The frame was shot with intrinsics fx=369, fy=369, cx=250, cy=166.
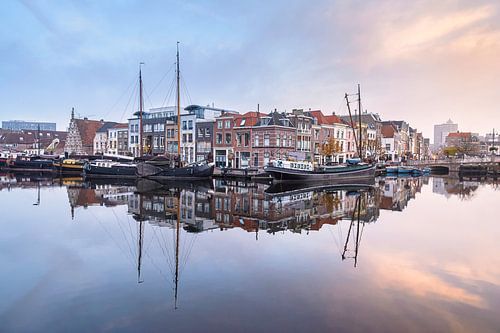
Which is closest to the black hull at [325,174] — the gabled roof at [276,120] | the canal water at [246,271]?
the gabled roof at [276,120]

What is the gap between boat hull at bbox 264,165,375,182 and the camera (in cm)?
4366

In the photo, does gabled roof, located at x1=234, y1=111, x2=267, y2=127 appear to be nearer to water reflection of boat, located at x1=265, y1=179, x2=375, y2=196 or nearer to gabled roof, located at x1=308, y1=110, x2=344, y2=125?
gabled roof, located at x1=308, y1=110, x2=344, y2=125

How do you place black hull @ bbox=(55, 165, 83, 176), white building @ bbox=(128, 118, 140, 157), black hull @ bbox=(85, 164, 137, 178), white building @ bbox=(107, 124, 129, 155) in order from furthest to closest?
white building @ bbox=(107, 124, 129, 155)
white building @ bbox=(128, 118, 140, 157)
black hull @ bbox=(55, 165, 83, 176)
black hull @ bbox=(85, 164, 137, 178)

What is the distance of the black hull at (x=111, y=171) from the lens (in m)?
49.8

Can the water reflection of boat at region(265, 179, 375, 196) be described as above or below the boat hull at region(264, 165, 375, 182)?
below

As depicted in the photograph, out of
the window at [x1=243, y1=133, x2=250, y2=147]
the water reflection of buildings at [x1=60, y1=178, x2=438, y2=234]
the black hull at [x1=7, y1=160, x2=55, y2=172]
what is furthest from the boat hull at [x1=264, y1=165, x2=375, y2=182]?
the black hull at [x1=7, y1=160, x2=55, y2=172]

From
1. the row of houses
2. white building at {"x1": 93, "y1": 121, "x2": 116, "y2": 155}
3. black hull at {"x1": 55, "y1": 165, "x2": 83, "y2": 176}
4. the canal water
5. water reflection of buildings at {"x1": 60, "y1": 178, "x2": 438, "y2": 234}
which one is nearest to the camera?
the canal water

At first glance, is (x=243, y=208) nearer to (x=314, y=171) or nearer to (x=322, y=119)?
(x=314, y=171)

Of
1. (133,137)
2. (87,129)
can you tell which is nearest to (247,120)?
(133,137)

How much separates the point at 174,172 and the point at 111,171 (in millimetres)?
11036

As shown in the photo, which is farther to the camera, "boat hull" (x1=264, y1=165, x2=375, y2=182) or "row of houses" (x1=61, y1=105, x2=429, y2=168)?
"row of houses" (x1=61, y1=105, x2=429, y2=168)

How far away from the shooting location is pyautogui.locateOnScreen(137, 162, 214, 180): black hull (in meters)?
44.6

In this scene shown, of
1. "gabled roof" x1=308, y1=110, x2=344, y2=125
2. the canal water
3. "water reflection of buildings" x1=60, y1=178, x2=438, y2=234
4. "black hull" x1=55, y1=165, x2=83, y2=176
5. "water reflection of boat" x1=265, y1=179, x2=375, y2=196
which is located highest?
"gabled roof" x1=308, y1=110, x2=344, y2=125

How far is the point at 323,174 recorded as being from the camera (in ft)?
151
